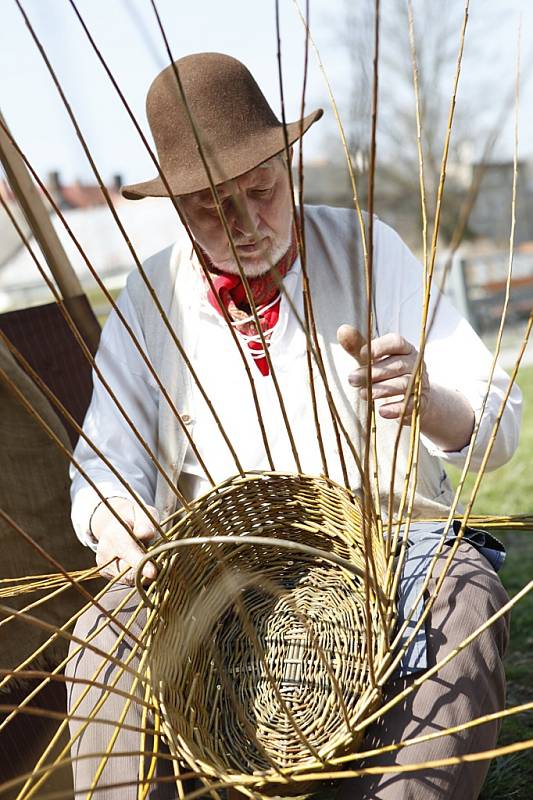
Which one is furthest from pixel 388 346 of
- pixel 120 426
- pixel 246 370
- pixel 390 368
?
pixel 120 426

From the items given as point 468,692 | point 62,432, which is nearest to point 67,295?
point 468,692

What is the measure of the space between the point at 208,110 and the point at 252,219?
0.17 m

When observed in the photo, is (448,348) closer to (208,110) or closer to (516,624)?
(208,110)

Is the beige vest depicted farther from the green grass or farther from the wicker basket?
the green grass

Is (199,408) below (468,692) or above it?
above

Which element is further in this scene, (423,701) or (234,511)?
(234,511)

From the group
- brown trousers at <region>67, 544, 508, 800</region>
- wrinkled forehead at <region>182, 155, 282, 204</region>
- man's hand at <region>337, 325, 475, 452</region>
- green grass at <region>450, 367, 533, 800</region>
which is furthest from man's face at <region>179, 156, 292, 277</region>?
green grass at <region>450, 367, 533, 800</region>

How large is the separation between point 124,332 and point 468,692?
811mm

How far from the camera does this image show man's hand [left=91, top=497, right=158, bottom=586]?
1.08 meters

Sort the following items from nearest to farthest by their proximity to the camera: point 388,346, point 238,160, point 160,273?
point 388,346
point 238,160
point 160,273

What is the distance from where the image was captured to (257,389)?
1.37 metres

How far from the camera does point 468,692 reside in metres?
0.94

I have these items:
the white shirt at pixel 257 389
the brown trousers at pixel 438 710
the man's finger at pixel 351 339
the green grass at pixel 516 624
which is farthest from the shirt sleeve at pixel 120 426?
the green grass at pixel 516 624

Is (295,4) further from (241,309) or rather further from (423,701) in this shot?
(423,701)
